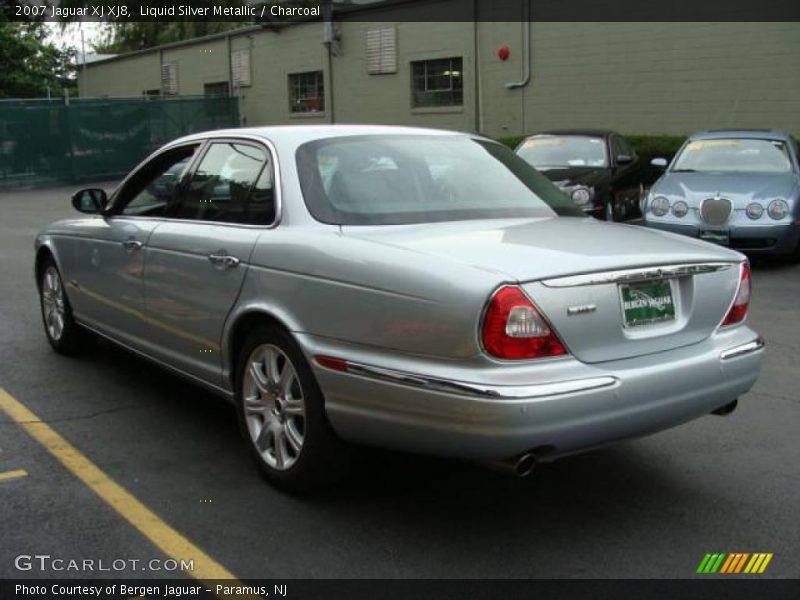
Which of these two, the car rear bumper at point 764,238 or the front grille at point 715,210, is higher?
the front grille at point 715,210

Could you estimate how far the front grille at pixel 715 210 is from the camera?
998 centimetres

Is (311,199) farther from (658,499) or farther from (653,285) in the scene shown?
(658,499)

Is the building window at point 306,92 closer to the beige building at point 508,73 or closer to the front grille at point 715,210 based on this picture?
the beige building at point 508,73

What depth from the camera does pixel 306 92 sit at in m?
27.3

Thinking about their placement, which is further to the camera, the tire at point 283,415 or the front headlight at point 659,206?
the front headlight at point 659,206

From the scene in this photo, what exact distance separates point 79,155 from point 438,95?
10382 mm

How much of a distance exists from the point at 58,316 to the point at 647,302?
4.39 meters

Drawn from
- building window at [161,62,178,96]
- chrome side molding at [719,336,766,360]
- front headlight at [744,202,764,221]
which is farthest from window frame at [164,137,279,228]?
building window at [161,62,178,96]

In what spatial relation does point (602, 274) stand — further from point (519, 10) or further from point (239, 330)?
point (519, 10)

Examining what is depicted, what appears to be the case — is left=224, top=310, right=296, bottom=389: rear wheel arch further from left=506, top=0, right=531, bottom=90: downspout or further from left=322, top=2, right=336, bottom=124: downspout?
left=322, top=2, right=336, bottom=124: downspout

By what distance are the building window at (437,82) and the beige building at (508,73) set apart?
0.10ft

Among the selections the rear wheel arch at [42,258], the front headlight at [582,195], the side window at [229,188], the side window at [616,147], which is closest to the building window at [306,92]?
the side window at [616,147]

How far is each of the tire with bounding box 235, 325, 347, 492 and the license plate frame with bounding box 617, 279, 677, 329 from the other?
1.26 metres

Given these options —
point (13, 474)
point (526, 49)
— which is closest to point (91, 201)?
point (13, 474)
